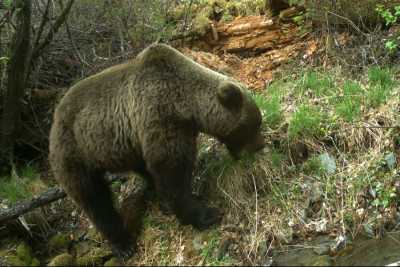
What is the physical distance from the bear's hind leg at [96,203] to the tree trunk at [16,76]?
218cm

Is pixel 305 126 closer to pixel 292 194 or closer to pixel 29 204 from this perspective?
pixel 292 194

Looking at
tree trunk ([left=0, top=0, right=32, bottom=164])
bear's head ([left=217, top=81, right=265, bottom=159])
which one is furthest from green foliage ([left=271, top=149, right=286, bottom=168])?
tree trunk ([left=0, top=0, right=32, bottom=164])

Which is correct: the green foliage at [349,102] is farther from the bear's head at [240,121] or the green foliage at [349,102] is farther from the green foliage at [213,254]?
the green foliage at [213,254]

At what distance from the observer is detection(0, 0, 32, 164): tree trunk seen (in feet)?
24.4

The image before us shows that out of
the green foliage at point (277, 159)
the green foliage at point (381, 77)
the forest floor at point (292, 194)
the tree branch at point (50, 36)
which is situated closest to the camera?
the forest floor at point (292, 194)

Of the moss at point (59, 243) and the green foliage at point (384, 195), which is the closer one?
the green foliage at point (384, 195)

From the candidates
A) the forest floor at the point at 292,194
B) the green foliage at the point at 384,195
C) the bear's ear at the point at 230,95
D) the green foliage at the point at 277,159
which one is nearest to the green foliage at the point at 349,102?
the forest floor at the point at 292,194

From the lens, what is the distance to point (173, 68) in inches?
239

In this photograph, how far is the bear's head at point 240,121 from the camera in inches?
234

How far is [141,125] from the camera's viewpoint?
5910 millimetres

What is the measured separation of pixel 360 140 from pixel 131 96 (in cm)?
250

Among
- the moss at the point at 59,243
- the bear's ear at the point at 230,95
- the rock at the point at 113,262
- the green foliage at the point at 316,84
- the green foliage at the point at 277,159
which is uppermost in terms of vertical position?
the bear's ear at the point at 230,95

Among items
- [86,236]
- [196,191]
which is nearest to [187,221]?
[196,191]

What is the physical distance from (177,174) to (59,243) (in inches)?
69.1
